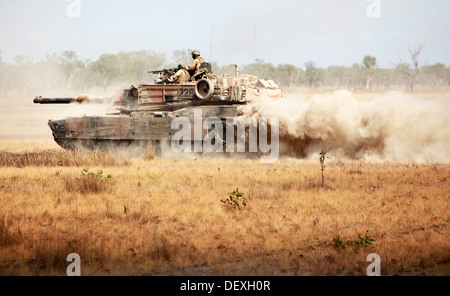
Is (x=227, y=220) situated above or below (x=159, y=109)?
below

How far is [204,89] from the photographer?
1847 centimetres

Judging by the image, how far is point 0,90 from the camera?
76438 mm

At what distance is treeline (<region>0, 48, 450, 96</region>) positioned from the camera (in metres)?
79.1

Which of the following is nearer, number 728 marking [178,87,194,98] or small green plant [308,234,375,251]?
small green plant [308,234,375,251]

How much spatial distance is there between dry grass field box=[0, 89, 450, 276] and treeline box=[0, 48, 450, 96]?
2330 inches

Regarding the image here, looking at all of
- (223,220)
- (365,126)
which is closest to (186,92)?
(365,126)

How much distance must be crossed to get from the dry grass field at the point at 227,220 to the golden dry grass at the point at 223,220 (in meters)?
0.02

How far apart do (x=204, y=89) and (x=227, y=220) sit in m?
9.20

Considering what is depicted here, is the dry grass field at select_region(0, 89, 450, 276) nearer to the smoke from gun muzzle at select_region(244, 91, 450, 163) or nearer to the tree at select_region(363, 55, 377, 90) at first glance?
the smoke from gun muzzle at select_region(244, 91, 450, 163)

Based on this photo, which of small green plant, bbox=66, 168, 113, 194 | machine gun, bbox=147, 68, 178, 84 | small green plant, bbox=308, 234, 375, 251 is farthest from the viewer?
machine gun, bbox=147, 68, 178, 84

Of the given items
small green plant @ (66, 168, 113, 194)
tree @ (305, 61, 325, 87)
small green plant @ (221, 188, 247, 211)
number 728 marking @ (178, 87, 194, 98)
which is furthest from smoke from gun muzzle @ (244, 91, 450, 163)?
tree @ (305, 61, 325, 87)

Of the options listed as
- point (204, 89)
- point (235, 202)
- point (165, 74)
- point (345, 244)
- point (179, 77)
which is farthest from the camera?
point (165, 74)

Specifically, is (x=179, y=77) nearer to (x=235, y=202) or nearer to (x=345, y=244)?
(x=235, y=202)

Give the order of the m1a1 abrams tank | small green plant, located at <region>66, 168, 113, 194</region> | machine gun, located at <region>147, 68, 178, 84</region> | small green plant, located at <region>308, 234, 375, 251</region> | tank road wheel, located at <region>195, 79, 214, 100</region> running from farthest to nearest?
machine gun, located at <region>147, 68, 178, 84</region>
the m1a1 abrams tank
tank road wheel, located at <region>195, 79, 214, 100</region>
small green plant, located at <region>66, 168, 113, 194</region>
small green plant, located at <region>308, 234, 375, 251</region>
